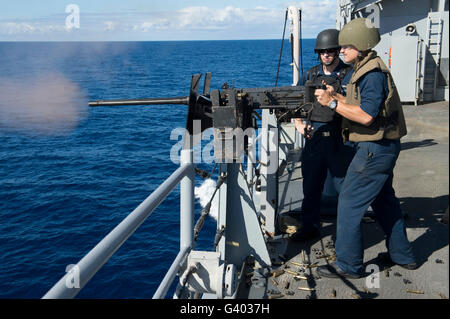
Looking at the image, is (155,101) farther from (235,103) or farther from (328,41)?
(328,41)

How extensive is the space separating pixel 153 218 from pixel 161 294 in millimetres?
13247

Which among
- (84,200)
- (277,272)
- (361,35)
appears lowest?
(84,200)

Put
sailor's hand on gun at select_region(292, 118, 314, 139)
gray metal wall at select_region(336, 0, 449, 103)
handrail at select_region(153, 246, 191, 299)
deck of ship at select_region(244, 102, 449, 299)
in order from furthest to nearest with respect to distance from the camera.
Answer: gray metal wall at select_region(336, 0, 449, 103)
sailor's hand on gun at select_region(292, 118, 314, 139)
deck of ship at select_region(244, 102, 449, 299)
handrail at select_region(153, 246, 191, 299)

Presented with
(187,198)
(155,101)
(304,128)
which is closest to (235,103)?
(155,101)

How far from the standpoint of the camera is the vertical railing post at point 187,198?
9.91 ft

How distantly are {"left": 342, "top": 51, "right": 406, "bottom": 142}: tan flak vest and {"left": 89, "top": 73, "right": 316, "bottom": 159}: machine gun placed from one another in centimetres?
55

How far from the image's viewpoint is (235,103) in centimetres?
369

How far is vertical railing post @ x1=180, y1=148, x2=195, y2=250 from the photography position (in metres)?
3.02

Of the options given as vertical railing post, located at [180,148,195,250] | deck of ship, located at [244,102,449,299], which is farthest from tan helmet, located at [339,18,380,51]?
vertical railing post, located at [180,148,195,250]

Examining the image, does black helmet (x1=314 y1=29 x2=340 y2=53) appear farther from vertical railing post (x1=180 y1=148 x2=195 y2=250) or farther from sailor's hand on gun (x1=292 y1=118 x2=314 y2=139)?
vertical railing post (x1=180 y1=148 x2=195 y2=250)

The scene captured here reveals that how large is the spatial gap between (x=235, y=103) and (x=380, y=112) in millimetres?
1097

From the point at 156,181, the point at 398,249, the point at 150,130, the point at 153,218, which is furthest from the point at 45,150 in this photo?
the point at 398,249

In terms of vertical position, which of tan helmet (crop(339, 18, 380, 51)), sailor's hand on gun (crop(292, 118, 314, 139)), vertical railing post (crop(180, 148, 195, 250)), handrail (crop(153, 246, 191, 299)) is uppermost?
tan helmet (crop(339, 18, 380, 51))

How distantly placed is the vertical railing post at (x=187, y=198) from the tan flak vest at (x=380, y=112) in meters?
1.30
